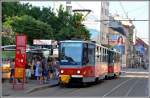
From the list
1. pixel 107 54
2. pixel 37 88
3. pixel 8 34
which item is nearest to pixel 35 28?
pixel 8 34

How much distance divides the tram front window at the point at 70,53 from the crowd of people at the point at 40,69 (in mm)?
1689

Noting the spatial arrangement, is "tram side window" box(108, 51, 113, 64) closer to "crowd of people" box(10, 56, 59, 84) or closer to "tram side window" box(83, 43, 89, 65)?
"crowd of people" box(10, 56, 59, 84)

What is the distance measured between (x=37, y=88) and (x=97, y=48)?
879cm

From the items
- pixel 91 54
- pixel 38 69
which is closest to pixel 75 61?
pixel 91 54

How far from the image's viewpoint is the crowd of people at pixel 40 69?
1468 inches

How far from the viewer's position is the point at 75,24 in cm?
7694

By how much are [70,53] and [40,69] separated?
2.40m

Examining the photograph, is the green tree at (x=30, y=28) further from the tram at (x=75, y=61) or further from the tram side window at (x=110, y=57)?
the tram at (x=75, y=61)

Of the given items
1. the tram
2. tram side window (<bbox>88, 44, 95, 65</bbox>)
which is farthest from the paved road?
tram side window (<bbox>88, 44, 95, 65</bbox>)

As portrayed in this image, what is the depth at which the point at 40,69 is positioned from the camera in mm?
37188

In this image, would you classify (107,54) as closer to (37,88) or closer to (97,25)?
(37,88)

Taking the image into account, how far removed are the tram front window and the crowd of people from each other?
1.69 m

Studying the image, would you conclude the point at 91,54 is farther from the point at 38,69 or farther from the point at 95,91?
the point at 95,91

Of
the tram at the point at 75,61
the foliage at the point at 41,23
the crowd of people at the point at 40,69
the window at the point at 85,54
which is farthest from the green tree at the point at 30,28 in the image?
the window at the point at 85,54
